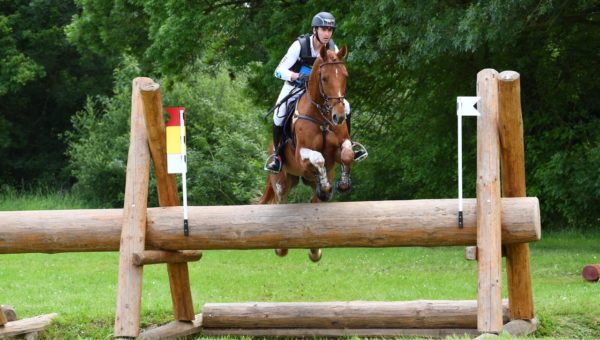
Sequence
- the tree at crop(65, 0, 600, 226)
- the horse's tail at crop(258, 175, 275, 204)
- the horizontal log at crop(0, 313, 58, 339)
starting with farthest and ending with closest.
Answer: the tree at crop(65, 0, 600, 226)
the horse's tail at crop(258, 175, 275, 204)
the horizontal log at crop(0, 313, 58, 339)

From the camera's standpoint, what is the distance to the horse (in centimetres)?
896

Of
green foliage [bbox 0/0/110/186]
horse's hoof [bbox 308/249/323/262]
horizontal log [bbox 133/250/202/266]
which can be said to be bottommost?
horse's hoof [bbox 308/249/323/262]

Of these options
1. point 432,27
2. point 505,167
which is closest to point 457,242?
point 505,167

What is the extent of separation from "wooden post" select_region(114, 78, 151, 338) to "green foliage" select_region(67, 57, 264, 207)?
62.0ft

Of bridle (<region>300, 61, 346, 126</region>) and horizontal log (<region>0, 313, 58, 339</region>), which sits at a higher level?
bridle (<region>300, 61, 346, 126</region>)

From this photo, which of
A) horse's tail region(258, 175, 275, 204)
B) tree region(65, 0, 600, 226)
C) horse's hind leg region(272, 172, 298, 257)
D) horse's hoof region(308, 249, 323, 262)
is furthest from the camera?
tree region(65, 0, 600, 226)

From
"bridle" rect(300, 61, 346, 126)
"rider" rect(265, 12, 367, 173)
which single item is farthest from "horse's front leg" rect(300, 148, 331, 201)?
"rider" rect(265, 12, 367, 173)

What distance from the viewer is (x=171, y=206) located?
10.1 m

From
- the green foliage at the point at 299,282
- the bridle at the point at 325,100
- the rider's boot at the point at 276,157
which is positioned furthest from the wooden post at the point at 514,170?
the rider's boot at the point at 276,157

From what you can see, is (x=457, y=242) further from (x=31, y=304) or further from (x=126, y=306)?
(x=31, y=304)

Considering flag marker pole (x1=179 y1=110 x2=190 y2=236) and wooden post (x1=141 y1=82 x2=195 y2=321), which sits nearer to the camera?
flag marker pole (x1=179 y1=110 x2=190 y2=236)

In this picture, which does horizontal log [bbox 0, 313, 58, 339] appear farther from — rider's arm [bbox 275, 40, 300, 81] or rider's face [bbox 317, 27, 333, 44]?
rider's face [bbox 317, 27, 333, 44]

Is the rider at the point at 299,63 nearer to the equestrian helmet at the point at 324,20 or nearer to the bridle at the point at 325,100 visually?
the equestrian helmet at the point at 324,20

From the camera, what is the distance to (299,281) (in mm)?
16734
